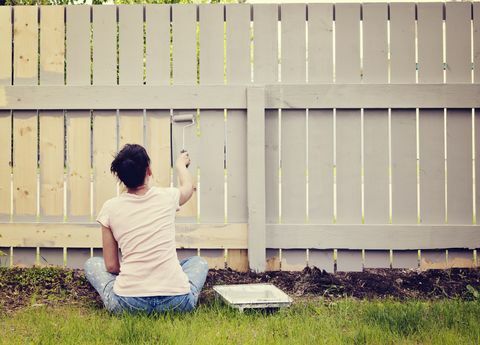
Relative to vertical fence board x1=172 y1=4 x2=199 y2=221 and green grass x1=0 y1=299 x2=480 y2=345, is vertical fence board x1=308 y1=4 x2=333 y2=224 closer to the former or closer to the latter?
vertical fence board x1=172 y1=4 x2=199 y2=221

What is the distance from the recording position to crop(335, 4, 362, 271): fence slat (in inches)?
185

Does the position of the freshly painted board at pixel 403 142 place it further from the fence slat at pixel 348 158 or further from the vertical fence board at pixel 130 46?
the vertical fence board at pixel 130 46

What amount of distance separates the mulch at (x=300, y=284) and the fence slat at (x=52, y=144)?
1.75 ft

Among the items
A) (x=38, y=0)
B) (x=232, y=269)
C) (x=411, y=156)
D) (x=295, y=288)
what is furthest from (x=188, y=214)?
(x=38, y=0)

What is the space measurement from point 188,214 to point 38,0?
12.3ft

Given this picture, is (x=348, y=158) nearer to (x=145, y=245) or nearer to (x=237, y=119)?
(x=237, y=119)

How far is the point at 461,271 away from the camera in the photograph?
15.0ft

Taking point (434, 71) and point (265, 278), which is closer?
point (265, 278)

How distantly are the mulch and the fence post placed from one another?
0.65 feet

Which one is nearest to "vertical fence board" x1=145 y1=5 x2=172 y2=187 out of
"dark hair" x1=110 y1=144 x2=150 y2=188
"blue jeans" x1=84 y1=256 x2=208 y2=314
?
"blue jeans" x1=84 y1=256 x2=208 y2=314

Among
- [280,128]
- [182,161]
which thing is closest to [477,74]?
[280,128]

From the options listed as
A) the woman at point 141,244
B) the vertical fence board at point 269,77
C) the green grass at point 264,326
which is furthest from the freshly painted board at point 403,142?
the woman at point 141,244

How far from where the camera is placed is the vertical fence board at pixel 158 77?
4.70 metres

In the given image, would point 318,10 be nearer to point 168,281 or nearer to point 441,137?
point 441,137
